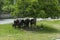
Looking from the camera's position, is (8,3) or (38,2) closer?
(38,2)

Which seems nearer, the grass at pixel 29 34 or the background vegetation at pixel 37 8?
the grass at pixel 29 34

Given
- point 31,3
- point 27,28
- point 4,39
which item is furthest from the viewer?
point 27,28

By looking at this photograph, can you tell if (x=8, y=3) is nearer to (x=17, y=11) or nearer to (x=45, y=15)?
(x=17, y=11)

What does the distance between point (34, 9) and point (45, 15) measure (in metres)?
1.11

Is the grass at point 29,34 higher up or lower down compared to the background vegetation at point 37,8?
lower down

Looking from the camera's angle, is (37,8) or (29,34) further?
(37,8)

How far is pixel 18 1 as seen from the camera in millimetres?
19328

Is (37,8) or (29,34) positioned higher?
(37,8)

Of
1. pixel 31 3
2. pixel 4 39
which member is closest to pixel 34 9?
pixel 31 3

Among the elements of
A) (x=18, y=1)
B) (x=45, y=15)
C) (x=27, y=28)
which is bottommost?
(x=27, y=28)

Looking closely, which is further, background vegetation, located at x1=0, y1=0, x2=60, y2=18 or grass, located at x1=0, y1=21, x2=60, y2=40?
background vegetation, located at x1=0, y1=0, x2=60, y2=18

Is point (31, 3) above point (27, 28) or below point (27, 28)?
above

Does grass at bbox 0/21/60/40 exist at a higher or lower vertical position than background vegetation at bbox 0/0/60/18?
lower

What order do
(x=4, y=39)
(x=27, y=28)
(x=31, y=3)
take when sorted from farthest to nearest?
(x=27, y=28) → (x=31, y=3) → (x=4, y=39)
